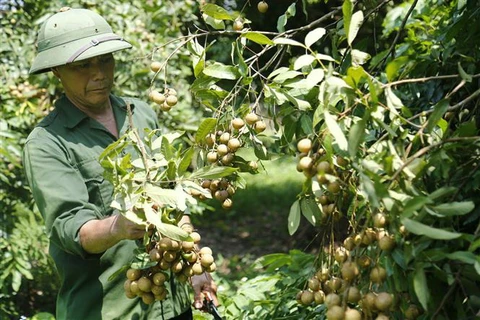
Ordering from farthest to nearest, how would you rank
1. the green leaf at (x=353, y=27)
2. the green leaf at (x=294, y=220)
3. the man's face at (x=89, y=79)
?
the man's face at (x=89, y=79) → the green leaf at (x=294, y=220) → the green leaf at (x=353, y=27)

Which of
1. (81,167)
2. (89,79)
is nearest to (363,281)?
(81,167)

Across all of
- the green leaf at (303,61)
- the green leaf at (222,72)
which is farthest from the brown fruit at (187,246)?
the green leaf at (303,61)

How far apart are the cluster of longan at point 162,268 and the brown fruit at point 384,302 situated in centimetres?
59

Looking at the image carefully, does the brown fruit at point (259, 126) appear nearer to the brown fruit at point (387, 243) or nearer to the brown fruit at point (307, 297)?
the brown fruit at point (307, 297)

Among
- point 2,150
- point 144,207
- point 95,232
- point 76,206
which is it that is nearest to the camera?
point 144,207

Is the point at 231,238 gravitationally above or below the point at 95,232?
below

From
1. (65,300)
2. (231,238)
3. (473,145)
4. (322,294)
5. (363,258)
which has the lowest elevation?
(231,238)

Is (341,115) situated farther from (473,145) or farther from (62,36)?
(62,36)

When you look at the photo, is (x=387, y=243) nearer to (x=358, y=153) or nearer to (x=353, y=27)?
(x=358, y=153)

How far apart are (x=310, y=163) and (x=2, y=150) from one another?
2.08m

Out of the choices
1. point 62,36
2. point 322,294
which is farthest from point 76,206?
point 322,294

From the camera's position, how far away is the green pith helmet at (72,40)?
2.51 meters

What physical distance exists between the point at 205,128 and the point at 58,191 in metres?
0.52

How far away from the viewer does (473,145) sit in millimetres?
1856
